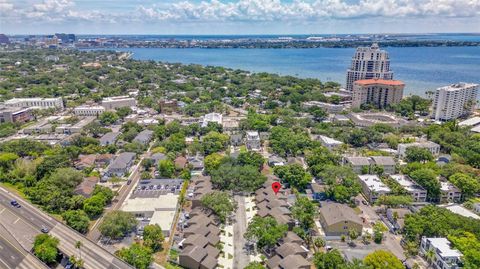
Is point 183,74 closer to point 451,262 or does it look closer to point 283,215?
point 283,215

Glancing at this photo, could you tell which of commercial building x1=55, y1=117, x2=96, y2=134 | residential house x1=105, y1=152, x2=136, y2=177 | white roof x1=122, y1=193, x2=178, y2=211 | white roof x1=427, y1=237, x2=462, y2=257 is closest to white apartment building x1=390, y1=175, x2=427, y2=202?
white roof x1=427, y1=237, x2=462, y2=257

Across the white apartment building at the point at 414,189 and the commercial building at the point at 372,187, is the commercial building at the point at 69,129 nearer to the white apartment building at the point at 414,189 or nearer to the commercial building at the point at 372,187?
the commercial building at the point at 372,187

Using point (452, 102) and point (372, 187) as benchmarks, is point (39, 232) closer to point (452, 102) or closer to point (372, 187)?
point (372, 187)

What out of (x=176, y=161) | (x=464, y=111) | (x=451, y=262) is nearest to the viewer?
(x=451, y=262)

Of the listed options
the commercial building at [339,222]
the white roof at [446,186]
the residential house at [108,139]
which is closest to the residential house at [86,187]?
the residential house at [108,139]

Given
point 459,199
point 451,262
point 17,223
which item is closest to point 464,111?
point 459,199

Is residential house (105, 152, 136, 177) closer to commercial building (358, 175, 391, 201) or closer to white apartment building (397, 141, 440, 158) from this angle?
commercial building (358, 175, 391, 201)
